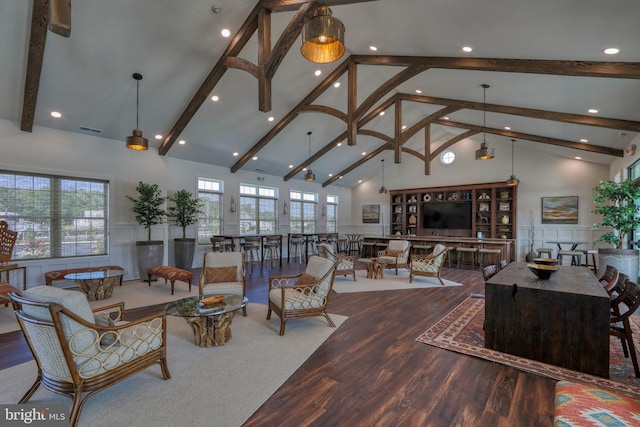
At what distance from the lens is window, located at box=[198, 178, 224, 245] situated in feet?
29.8

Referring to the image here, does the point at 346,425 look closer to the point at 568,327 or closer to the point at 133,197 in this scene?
the point at 568,327

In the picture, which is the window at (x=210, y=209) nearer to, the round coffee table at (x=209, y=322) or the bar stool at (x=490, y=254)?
the round coffee table at (x=209, y=322)

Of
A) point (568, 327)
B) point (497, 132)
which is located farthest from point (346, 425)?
point (497, 132)

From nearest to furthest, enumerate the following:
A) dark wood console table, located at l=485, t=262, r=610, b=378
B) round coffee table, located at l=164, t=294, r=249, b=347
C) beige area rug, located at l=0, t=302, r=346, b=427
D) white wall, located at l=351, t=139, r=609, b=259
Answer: beige area rug, located at l=0, t=302, r=346, b=427 < dark wood console table, located at l=485, t=262, r=610, b=378 < round coffee table, located at l=164, t=294, r=249, b=347 < white wall, located at l=351, t=139, r=609, b=259

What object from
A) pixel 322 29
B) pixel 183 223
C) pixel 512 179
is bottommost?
pixel 183 223

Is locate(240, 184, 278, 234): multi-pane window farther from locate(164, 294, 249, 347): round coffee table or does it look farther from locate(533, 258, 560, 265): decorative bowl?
locate(533, 258, 560, 265): decorative bowl

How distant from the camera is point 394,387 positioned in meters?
2.53

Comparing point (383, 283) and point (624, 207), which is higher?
point (624, 207)

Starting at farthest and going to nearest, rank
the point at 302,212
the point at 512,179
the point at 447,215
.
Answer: the point at 302,212, the point at 447,215, the point at 512,179

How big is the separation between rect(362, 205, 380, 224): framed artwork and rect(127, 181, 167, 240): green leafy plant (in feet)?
31.4

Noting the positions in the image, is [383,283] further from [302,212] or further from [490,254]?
[302,212]

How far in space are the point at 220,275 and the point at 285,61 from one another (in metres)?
4.46

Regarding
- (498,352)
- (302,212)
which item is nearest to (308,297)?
(498,352)

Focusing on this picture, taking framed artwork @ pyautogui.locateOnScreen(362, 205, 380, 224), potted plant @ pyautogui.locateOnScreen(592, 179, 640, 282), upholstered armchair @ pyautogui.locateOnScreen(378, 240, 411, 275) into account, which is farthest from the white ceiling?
framed artwork @ pyautogui.locateOnScreen(362, 205, 380, 224)
